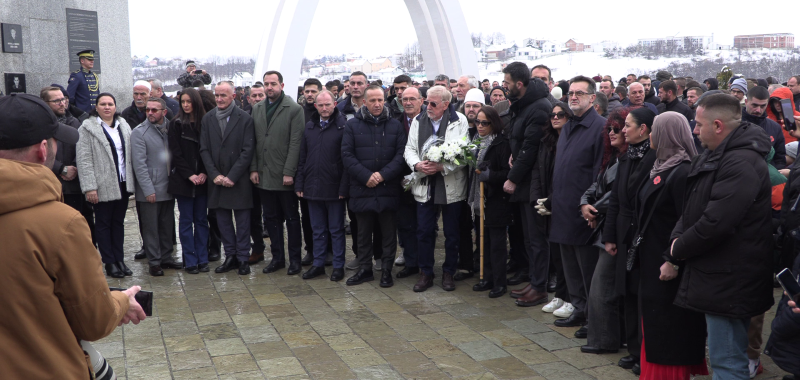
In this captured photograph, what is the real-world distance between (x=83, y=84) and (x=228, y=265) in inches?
180

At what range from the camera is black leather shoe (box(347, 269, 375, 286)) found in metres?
7.14

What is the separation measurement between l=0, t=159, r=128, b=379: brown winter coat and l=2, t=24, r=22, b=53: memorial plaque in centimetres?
938

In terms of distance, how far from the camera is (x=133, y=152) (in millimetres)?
7422

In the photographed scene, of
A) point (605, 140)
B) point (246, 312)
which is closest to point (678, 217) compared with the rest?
point (605, 140)

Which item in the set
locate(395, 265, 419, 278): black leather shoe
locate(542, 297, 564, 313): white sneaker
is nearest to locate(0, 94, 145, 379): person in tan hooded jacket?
locate(542, 297, 564, 313): white sneaker

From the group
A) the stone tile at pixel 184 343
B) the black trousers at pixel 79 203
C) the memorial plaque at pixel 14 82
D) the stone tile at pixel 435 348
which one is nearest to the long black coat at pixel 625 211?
the stone tile at pixel 435 348

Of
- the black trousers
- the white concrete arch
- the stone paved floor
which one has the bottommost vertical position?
the stone paved floor

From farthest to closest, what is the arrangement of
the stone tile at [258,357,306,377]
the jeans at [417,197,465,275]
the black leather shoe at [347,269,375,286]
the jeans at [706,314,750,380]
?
the black leather shoe at [347,269,375,286] → the jeans at [417,197,465,275] → the stone tile at [258,357,306,377] → the jeans at [706,314,750,380]

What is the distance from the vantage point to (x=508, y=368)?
4750 mm

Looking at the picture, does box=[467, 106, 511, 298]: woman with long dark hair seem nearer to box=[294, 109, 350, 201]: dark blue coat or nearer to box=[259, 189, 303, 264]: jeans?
box=[294, 109, 350, 201]: dark blue coat

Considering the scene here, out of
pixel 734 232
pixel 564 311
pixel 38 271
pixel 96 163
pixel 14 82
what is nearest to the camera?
pixel 38 271

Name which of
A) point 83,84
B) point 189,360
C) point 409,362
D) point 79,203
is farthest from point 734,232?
point 83,84

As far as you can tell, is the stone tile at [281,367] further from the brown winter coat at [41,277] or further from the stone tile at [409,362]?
the brown winter coat at [41,277]

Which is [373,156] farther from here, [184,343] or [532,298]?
[184,343]
